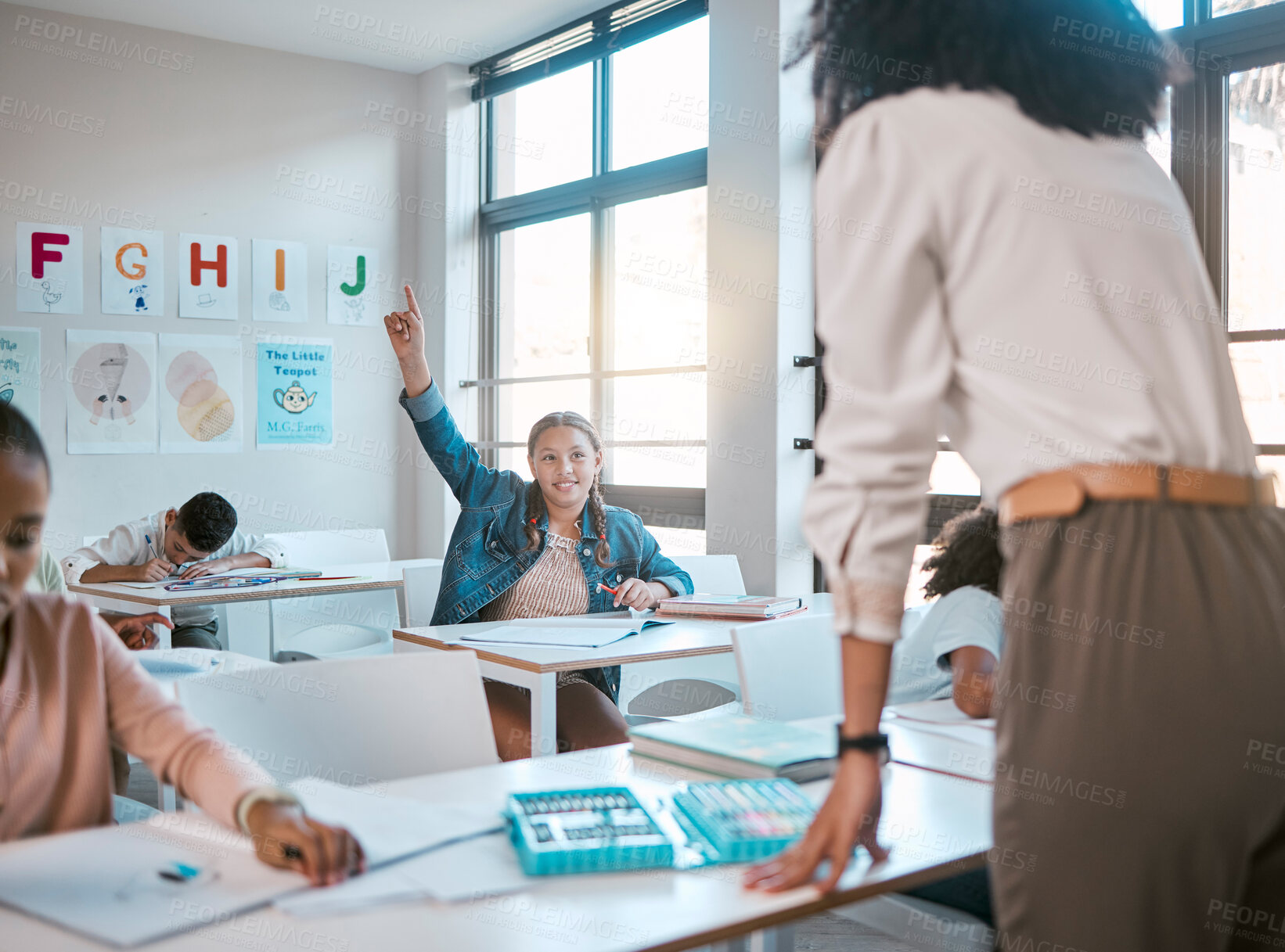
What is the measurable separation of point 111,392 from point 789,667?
4.26m

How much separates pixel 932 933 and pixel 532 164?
4946 mm

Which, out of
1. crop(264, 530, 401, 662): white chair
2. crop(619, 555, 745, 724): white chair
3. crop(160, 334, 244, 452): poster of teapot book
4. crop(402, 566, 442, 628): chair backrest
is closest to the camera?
crop(619, 555, 745, 724): white chair

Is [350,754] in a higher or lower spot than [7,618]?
lower

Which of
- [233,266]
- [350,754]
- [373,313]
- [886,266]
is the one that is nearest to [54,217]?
[233,266]

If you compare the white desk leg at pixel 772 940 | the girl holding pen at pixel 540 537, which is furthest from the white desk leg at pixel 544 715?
the white desk leg at pixel 772 940

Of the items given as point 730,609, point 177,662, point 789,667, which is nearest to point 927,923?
point 789,667

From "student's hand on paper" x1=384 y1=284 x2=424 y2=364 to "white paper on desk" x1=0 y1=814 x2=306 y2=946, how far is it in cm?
181

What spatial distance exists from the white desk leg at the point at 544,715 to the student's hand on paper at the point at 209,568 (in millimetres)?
2017

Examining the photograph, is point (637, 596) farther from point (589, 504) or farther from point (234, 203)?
point (234, 203)

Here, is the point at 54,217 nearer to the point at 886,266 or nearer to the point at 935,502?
the point at 935,502

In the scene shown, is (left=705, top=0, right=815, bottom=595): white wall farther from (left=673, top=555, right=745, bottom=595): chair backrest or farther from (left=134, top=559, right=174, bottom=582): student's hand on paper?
(left=134, top=559, right=174, bottom=582): student's hand on paper

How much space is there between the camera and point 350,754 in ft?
5.52

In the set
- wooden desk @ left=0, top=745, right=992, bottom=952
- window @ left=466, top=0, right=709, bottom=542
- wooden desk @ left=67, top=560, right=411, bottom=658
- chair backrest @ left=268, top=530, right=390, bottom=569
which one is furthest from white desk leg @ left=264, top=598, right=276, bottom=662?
wooden desk @ left=0, top=745, right=992, bottom=952

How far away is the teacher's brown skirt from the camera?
0.78 m
